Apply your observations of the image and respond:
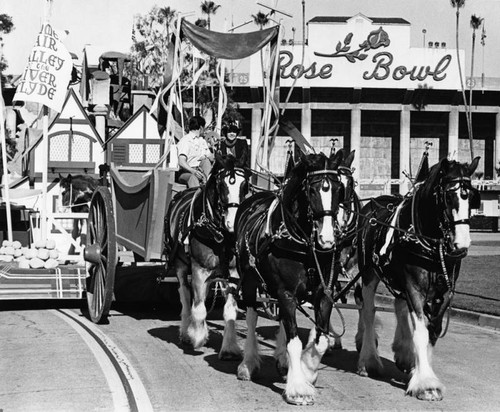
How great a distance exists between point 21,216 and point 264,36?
20.5 meters

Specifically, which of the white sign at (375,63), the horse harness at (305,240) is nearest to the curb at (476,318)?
the horse harness at (305,240)

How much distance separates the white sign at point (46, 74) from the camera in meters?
17.1

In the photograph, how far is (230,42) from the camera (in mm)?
13367

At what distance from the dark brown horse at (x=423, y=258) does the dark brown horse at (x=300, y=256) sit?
31.7 inches

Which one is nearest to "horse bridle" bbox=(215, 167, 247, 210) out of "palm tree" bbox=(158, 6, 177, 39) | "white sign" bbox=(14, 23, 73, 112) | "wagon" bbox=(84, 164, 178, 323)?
"wagon" bbox=(84, 164, 178, 323)

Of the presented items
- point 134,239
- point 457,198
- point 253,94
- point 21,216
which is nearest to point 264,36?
point 134,239

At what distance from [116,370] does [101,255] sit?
13.4 ft

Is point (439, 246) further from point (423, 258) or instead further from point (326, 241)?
point (326, 241)

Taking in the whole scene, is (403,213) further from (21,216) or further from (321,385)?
(21,216)

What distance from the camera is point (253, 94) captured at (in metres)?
78.4

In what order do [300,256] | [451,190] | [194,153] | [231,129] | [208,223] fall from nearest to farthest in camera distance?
[451,190] < [300,256] < [208,223] < [231,129] < [194,153]

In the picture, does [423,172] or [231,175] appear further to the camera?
[231,175]

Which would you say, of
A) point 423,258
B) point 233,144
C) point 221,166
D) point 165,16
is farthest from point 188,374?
point 165,16

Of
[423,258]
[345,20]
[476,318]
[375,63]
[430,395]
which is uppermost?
[345,20]
